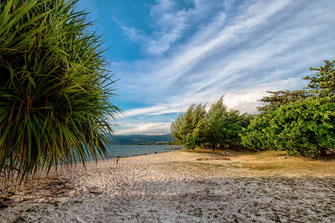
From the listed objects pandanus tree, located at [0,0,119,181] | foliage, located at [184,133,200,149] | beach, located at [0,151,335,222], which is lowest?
beach, located at [0,151,335,222]

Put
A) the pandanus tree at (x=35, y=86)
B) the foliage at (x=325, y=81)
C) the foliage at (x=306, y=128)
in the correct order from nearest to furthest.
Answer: the pandanus tree at (x=35, y=86) < the foliage at (x=306, y=128) < the foliage at (x=325, y=81)

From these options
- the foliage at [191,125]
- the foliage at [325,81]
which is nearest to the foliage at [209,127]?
the foliage at [191,125]

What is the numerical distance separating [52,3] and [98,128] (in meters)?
3.54

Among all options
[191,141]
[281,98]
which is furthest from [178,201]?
[281,98]

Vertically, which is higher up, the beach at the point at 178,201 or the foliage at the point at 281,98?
the foliage at the point at 281,98

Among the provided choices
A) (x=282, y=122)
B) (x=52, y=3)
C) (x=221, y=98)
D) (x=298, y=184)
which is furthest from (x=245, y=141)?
(x=52, y=3)

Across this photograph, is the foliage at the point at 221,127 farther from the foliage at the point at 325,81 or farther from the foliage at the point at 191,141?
the foliage at the point at 325,81

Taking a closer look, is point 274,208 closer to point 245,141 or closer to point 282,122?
point 282,122

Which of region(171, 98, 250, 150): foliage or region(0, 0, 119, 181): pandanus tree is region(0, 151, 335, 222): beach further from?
region(171, 98, 250, 150): foliage

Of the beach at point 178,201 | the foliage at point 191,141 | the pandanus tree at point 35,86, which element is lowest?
the beach at point 178,201

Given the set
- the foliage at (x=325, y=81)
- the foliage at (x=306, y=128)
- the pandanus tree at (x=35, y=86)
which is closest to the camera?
the pandanus tree at (x=35, y=86)

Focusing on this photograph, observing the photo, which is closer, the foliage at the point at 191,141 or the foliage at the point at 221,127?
the foliage at the point at 191,141

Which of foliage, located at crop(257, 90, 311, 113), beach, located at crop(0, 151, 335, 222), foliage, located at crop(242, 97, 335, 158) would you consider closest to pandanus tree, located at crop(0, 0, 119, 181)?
beach, located at crop(0, 151, 335, 222)

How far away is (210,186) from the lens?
6066 millimetres
